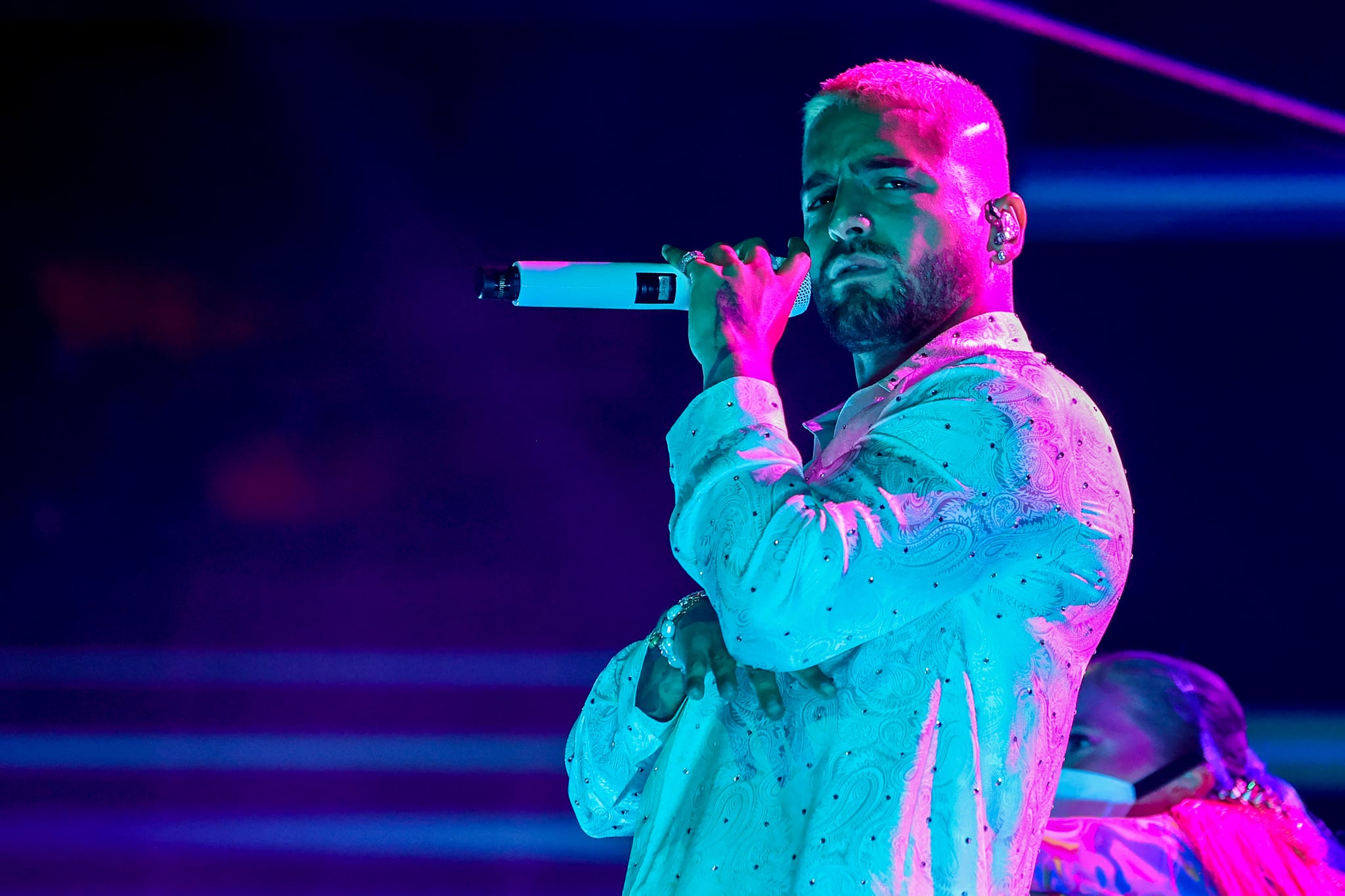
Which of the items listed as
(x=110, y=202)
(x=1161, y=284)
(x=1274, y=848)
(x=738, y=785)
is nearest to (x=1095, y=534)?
(x=738, y=785)

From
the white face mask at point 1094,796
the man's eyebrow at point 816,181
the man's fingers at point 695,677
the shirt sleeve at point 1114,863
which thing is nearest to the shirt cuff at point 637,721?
the man's fingers at point 695,677

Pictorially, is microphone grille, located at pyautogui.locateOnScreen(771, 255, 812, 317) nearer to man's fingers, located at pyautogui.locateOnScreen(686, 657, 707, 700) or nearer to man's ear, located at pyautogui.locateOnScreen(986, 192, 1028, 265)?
man's ear, located at pyautogui.locateOnScreen(986, 192, 1028, 265)

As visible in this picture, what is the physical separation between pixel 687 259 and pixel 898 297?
206 millimetres

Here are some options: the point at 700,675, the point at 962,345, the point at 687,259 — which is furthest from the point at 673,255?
the point at 700,675

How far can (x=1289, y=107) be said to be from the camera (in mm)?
2539

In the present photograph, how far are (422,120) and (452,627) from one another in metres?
1.11

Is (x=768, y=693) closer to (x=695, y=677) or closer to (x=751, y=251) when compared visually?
(x=695, y=677)

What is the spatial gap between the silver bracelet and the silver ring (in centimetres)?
31

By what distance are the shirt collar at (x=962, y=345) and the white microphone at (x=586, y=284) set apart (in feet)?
0.50

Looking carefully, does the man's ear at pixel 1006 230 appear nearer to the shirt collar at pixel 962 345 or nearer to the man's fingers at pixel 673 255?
the shirt collar at pixel 962 345

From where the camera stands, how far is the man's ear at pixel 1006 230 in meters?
1.26

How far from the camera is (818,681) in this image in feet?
3.38

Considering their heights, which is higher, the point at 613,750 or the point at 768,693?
the point at 768,693

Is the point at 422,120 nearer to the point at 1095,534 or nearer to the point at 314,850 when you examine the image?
the point at 314,850
